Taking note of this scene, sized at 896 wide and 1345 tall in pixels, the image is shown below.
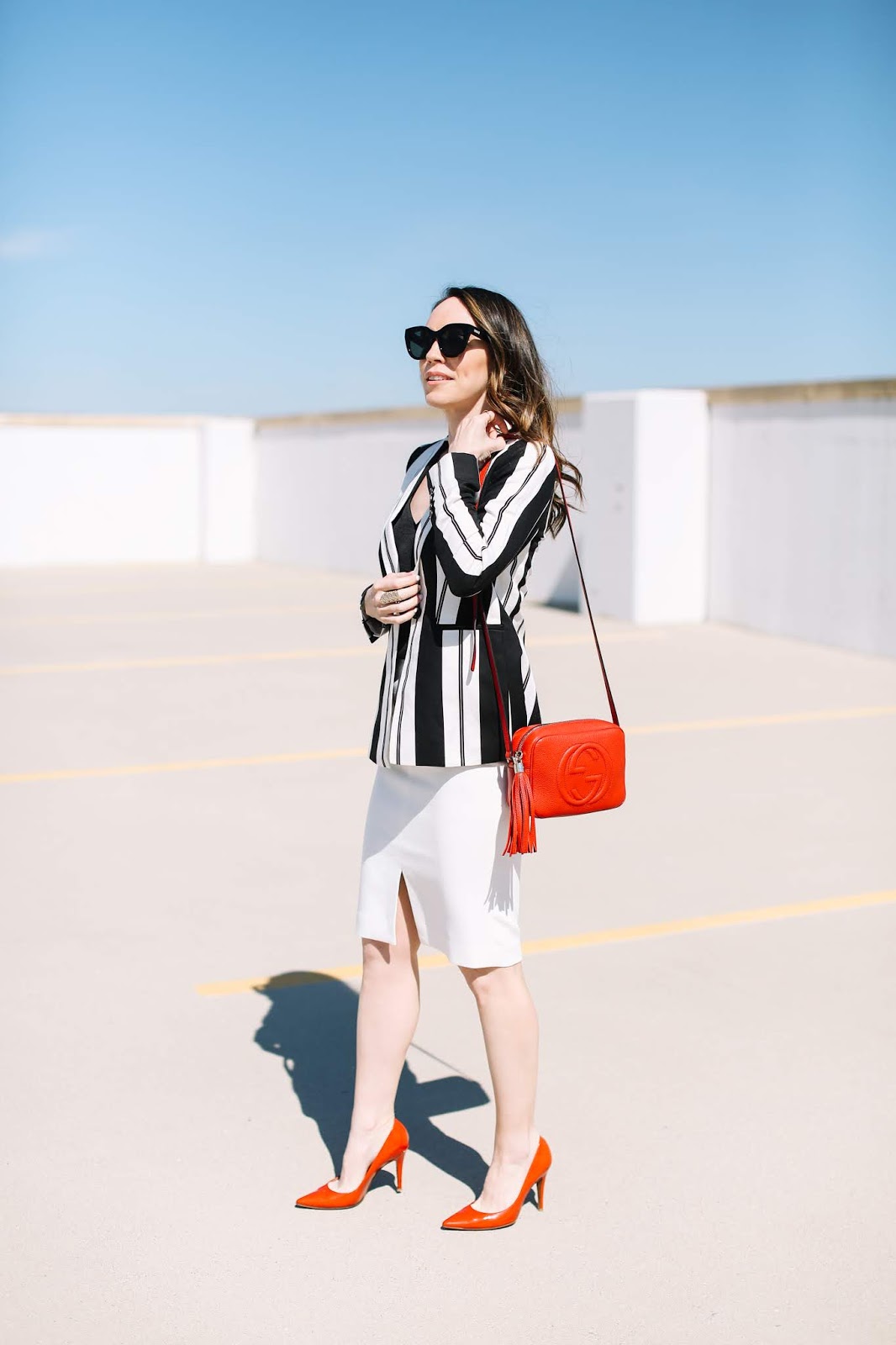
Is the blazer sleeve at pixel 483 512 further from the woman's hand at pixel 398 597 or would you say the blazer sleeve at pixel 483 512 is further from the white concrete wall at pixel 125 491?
the white concrete wall at pixel 125 491

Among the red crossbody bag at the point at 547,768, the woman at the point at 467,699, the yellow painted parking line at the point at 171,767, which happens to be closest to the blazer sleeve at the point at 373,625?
the woman at the point at 467,699

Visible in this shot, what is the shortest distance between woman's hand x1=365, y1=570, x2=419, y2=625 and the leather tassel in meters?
0.36

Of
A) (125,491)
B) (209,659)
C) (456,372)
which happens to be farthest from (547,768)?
(125,491)

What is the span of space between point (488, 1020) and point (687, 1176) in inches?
24.7

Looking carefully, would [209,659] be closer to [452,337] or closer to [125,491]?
[452,337]

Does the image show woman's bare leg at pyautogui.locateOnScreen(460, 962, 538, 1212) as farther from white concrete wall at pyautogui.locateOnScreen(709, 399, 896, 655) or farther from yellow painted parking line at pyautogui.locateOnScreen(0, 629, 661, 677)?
white concrete wall at pyautogui.locateOnScreen(709, 399, 896, 655)

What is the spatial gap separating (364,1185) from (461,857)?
2.40ft

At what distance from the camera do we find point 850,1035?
389cm

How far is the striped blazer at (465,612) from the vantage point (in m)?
2.71

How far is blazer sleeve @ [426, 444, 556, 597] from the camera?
270 centimetres

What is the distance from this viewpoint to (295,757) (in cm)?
746

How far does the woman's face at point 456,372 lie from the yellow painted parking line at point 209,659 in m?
7.91

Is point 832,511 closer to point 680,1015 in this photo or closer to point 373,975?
point 680,1015

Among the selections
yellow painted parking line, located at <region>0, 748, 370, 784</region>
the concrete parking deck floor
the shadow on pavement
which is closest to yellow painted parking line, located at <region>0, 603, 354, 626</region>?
the concrete parking deck floor
